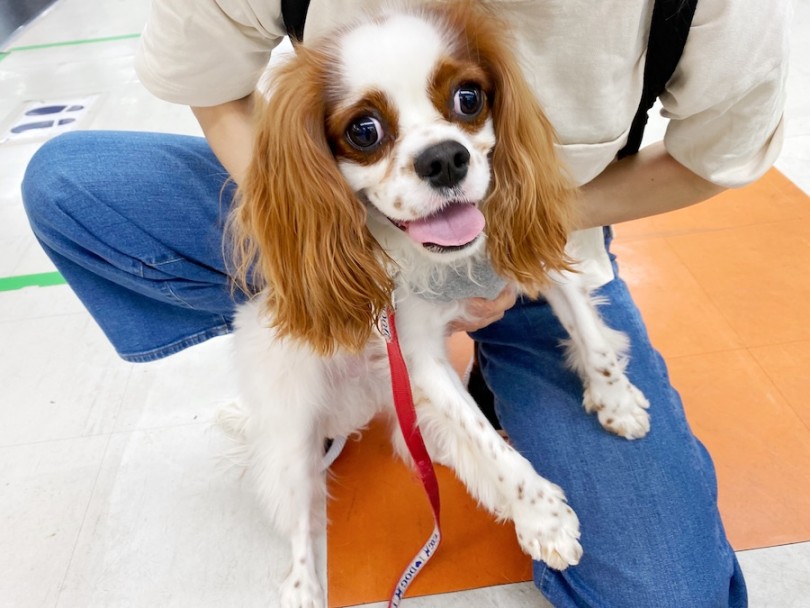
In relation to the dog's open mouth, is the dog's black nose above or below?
above

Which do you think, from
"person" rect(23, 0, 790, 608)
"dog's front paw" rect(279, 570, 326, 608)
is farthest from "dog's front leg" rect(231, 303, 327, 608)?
"person" rect(23, 0, 790, 608)

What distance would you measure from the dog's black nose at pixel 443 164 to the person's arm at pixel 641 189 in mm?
448

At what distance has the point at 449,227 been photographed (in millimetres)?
952

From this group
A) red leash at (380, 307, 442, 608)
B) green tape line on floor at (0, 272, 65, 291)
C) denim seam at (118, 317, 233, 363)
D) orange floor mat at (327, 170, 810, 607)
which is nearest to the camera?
red leash at (380, 307, 442, 608)

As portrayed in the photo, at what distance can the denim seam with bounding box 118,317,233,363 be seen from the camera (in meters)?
1.53

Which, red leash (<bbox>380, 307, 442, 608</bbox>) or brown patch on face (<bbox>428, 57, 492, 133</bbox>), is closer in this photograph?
brown patch on face (<bbox>428, 57, 492, 133</bbox>)

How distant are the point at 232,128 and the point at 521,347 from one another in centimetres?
76

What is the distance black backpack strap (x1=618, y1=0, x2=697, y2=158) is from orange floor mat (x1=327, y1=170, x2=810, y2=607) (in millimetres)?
863

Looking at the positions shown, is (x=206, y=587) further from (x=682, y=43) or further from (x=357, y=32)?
(x=682, y=43)

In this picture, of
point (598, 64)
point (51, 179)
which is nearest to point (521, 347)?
point (598, 64)

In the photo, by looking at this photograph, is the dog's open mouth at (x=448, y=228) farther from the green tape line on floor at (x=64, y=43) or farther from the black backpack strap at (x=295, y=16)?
the green tape line on floor at (x=64, y=43)

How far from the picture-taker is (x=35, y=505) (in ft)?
5.27

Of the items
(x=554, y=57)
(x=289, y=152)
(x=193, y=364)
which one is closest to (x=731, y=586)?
(x=554, y=57)

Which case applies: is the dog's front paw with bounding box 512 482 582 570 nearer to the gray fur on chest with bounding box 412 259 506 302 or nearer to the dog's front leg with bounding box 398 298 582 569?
the dog's front leg with bounding box 398 298 582 569
